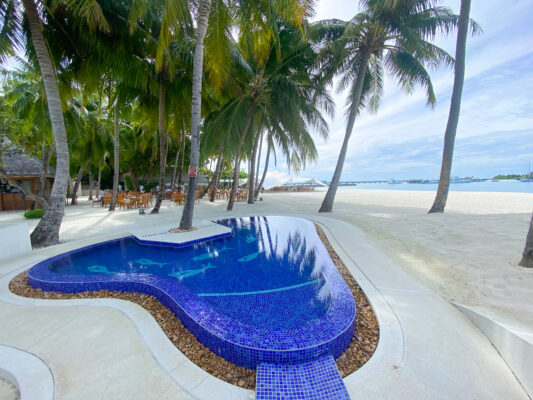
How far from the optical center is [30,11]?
4613 mm

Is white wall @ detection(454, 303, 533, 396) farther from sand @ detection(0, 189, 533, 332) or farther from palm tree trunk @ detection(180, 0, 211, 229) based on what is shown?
palm tree trunk @ detection(180, 0, 211, 229)

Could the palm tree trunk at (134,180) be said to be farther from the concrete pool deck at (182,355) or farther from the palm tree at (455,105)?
the palm tree at (455,105)

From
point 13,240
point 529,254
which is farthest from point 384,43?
point 13,240

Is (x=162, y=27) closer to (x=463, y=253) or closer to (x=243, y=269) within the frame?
(x=243, y=269)

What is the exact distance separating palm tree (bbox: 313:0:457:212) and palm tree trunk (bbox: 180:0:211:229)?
4975mm

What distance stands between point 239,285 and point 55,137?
5.42 metres

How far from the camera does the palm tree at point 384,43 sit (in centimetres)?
791

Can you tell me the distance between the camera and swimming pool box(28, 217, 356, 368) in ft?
6.62

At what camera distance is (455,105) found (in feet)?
26.1

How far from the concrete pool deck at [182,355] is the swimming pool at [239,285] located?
1.01 feet

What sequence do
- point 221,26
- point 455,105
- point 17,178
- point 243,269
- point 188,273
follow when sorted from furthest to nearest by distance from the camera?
point 17,178
point 455,105
point 221,26
point 243,269
point 188,273

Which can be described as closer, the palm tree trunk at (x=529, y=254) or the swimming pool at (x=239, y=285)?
the swimming pool at (x=239, y=285)

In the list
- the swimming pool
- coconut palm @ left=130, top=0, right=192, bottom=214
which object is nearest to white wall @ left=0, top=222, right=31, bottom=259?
the swimming pool

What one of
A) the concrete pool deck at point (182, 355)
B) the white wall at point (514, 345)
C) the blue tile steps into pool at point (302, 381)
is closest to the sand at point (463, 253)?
the white wall at point (514, 345)
